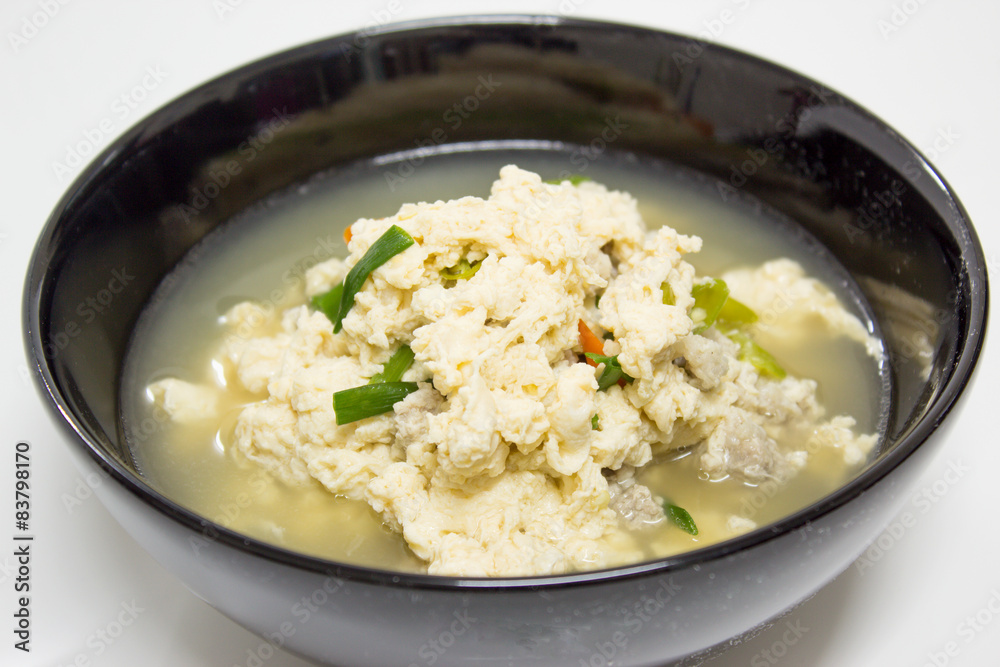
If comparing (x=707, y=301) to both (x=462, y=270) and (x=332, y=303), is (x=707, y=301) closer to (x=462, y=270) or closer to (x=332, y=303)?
(x=462, y=270)

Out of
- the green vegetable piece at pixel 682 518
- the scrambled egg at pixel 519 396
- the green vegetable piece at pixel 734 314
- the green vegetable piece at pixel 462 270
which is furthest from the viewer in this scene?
the green vegetable piece at pixel 734 314

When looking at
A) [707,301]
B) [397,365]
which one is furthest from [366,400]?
[707,301]

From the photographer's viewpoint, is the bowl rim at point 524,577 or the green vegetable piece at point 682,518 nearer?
the bowl rim at point 524,577

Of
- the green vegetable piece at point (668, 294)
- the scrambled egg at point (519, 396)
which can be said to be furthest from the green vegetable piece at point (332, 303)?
the green vegetable piece at point (668, 294)

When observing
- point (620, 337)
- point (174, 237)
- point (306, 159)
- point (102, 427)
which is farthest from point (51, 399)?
point (306, 159)

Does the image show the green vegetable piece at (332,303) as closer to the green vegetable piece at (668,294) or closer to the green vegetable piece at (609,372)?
the green vegetable piece at (609,372)

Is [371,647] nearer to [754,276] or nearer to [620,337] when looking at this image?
[620,337]

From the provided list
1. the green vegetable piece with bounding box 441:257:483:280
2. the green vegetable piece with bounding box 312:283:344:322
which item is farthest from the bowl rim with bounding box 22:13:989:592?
the green vegetable piece with bounding box 441:257:483:280

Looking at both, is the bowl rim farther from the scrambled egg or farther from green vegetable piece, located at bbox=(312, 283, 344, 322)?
green vegetable piece, located at bbox=(312, 283, 344, 322)
